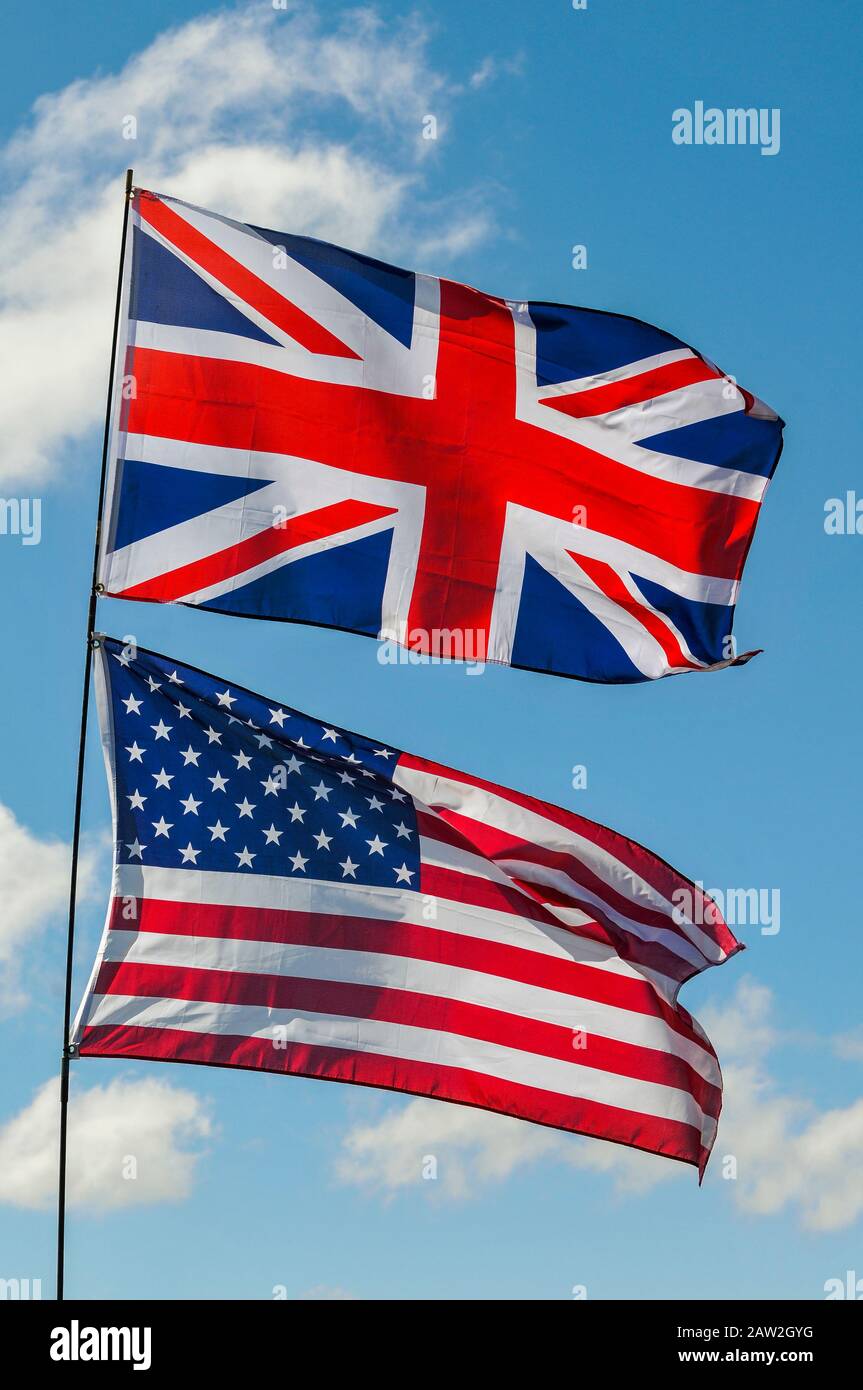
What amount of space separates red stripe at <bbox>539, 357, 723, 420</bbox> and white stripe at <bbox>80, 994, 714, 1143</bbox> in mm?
6663

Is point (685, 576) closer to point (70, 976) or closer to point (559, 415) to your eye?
point (559, 415)

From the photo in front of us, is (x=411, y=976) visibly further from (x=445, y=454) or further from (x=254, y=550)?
(x=445, y=454)

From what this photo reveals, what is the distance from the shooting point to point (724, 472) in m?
20.6

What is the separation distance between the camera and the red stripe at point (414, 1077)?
17.2 metres

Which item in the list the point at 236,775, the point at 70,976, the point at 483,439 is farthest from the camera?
the point at 483,439

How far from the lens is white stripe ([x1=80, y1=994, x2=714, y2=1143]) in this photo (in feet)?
56.7

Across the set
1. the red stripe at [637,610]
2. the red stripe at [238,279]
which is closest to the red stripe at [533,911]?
the red stripe at [637,610]

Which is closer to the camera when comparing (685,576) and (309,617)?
(309,617)

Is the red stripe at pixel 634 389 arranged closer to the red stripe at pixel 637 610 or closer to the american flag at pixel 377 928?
the red stripe at pixel 637 610

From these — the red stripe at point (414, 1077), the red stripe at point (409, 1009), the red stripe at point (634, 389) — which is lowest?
the red stripe at point (414, 1077)

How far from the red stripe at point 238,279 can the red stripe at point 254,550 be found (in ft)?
5.52

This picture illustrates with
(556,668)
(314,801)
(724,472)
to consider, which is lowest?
(314,801)

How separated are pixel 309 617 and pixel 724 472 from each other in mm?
5026

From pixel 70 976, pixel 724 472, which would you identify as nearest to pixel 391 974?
pixel 70 976
